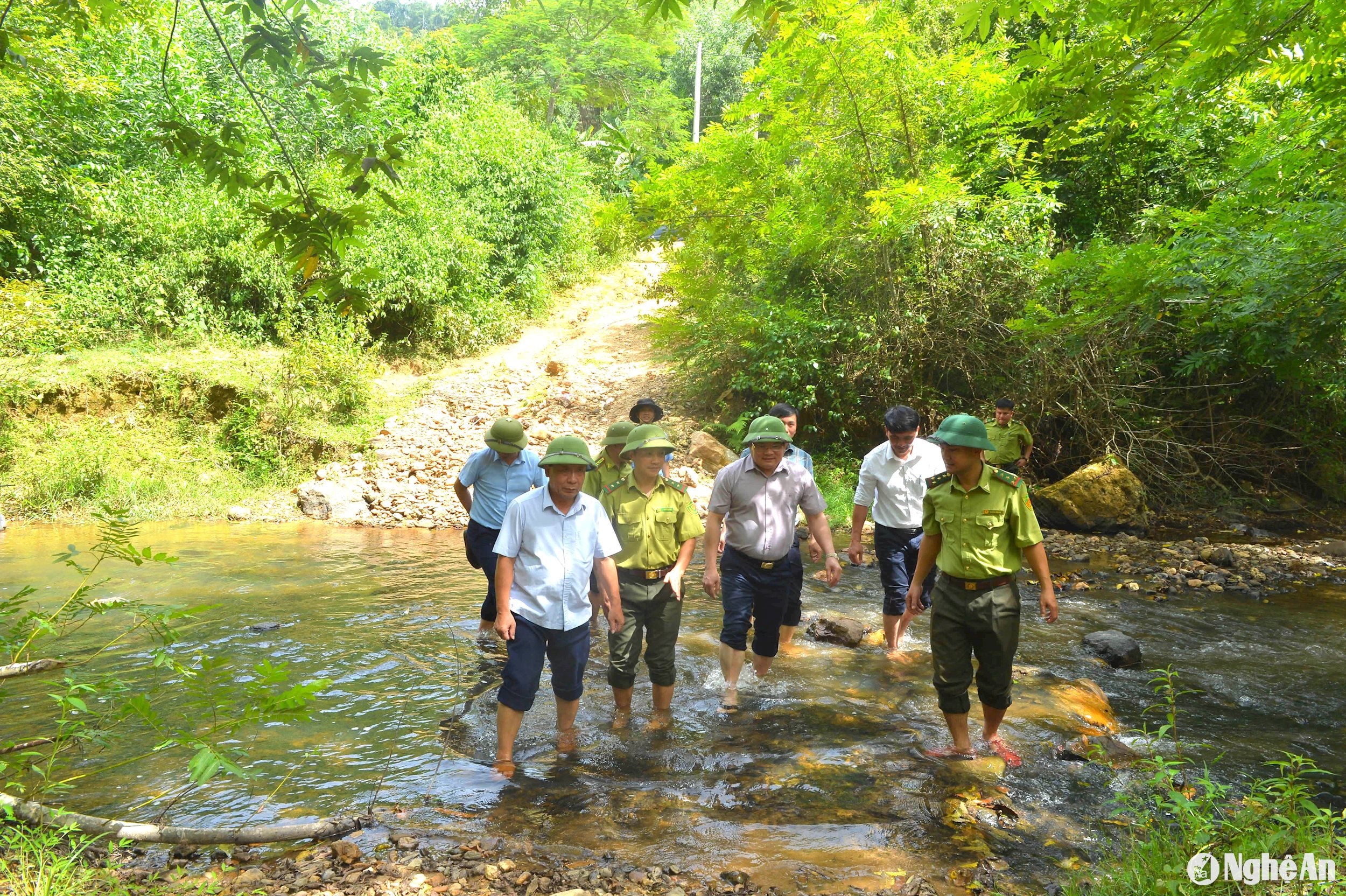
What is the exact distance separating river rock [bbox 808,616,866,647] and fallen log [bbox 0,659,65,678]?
5.90m

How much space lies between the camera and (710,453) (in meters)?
15.3

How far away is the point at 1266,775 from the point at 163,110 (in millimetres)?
24641

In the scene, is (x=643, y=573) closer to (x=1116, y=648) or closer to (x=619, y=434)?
(x=619, y=434)

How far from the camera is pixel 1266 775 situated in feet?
16.2

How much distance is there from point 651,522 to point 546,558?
100 centimetres

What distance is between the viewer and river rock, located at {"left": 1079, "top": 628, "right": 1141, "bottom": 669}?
7117mm

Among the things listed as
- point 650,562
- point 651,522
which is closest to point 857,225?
point 651,522

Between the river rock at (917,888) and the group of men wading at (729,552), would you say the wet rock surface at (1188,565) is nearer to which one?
the group of men wading at (729,552)

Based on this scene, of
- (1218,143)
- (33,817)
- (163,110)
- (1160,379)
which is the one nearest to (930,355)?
(1160,379)

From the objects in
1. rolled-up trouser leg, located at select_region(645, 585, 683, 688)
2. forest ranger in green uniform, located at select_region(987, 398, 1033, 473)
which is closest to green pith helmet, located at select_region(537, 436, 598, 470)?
rolled-up trouser leg, located at select_region(645, 585, 683, 688)

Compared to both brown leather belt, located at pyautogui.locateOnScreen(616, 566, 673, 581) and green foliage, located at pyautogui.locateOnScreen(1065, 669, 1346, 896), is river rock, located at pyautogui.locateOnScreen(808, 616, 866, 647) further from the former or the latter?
green foliage, located at pyautogui.locateOnScreen(1065, 669, 1346, 896)

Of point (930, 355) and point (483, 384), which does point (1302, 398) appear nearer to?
point (930, 355)

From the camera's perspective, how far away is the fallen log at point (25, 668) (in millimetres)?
3607

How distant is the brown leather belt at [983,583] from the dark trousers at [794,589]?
1.40 meters
